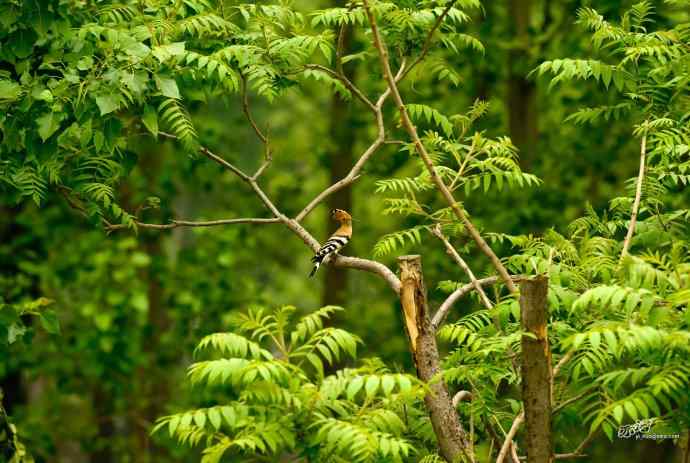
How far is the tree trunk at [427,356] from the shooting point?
4828 millimetres

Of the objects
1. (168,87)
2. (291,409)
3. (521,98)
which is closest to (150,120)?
(168,87)

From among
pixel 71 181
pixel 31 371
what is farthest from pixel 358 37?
pixel 71 181

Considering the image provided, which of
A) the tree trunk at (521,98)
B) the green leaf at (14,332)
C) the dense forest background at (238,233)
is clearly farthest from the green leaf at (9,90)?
the tree trunk at (521,98)

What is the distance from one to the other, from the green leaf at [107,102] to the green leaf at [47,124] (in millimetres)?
291

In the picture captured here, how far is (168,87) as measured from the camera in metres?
4.85

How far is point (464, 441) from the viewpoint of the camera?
4844 mm

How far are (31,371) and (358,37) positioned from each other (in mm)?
6097

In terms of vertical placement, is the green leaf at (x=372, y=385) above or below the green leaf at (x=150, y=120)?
below

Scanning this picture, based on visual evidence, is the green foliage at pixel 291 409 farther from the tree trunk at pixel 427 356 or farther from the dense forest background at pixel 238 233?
the dense forest background at pixel 238 233

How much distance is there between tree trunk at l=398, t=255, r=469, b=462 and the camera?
4828mm

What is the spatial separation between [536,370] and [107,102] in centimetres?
A: 263

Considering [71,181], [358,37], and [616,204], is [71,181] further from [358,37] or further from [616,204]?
[358,37]

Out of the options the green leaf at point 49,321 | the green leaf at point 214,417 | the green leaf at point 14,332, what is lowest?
the green leaf at point 214,417

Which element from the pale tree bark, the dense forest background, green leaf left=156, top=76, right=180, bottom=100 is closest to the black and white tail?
the dense forest background
